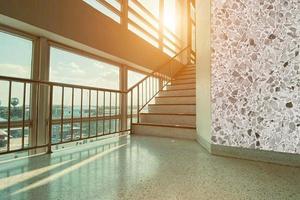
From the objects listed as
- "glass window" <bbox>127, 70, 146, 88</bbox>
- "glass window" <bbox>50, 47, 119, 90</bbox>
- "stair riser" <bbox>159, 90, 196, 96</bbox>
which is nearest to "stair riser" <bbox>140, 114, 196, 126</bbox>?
"stair riser" <bbox>159, 90, 196, 96</bbox>

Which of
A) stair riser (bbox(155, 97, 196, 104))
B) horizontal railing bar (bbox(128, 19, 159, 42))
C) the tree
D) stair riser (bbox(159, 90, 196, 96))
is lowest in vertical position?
the tree

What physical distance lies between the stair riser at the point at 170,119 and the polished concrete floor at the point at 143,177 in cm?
121

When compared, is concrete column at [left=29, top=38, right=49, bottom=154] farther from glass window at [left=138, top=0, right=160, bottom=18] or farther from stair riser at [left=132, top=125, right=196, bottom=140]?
glass window at [left=138, top=0, right=160, bottom=18]

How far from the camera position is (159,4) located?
246 inches

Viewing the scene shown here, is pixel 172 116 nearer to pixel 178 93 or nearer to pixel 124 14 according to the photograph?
pixel 178 93

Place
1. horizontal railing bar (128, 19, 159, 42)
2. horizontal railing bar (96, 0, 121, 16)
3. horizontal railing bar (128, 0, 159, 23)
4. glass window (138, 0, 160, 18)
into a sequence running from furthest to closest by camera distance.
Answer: glass window (138, 0, 160, 18) < horizontal railing bar (128, 0, 159, 23) < horizontal railing bar (128, 19, 159, 42) < horizontal railing bar (96, 0, 121, 16)

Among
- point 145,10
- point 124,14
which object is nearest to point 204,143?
point 124,14

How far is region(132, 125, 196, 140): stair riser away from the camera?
314 centimetres

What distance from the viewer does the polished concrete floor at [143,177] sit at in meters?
1.22

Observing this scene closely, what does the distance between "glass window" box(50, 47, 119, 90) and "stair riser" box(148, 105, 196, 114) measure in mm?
1091

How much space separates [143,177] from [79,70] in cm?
267

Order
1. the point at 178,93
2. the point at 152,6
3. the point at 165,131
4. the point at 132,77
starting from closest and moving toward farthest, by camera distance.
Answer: the point at 165,131 < the point at 178,93 < the point at 132,77 < the point at 152,6

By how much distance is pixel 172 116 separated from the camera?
3.61 m

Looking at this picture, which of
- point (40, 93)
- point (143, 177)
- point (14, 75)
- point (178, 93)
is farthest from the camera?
point (178, 93)
